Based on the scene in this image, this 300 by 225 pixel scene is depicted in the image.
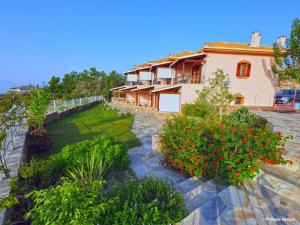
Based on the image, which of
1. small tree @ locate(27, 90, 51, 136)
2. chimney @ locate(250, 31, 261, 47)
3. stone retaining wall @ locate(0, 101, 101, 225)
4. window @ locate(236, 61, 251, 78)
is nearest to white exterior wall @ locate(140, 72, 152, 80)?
window @ locate(236, 61, 251, 78)

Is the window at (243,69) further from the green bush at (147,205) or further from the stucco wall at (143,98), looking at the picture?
the green bush at (147,205)

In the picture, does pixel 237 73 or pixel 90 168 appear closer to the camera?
pixel 90 168

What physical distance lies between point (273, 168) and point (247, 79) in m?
13.9

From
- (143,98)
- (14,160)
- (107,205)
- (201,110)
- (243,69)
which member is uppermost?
(243,69)

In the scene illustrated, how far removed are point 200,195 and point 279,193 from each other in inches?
54.8

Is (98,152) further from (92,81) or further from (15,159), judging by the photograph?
(92,81)

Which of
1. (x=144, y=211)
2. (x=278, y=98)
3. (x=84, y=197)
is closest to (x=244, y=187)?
(x=144, y=211)

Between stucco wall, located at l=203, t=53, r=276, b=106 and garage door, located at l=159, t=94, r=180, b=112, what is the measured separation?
347 cm

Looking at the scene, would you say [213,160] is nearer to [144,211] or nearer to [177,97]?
[144,211]

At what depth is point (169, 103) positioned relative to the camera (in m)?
15.9

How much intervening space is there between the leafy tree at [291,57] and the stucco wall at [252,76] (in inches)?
56.1

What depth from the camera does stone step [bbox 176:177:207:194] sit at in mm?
3586

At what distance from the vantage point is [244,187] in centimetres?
320

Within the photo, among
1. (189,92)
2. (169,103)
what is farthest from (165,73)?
(169,103)
